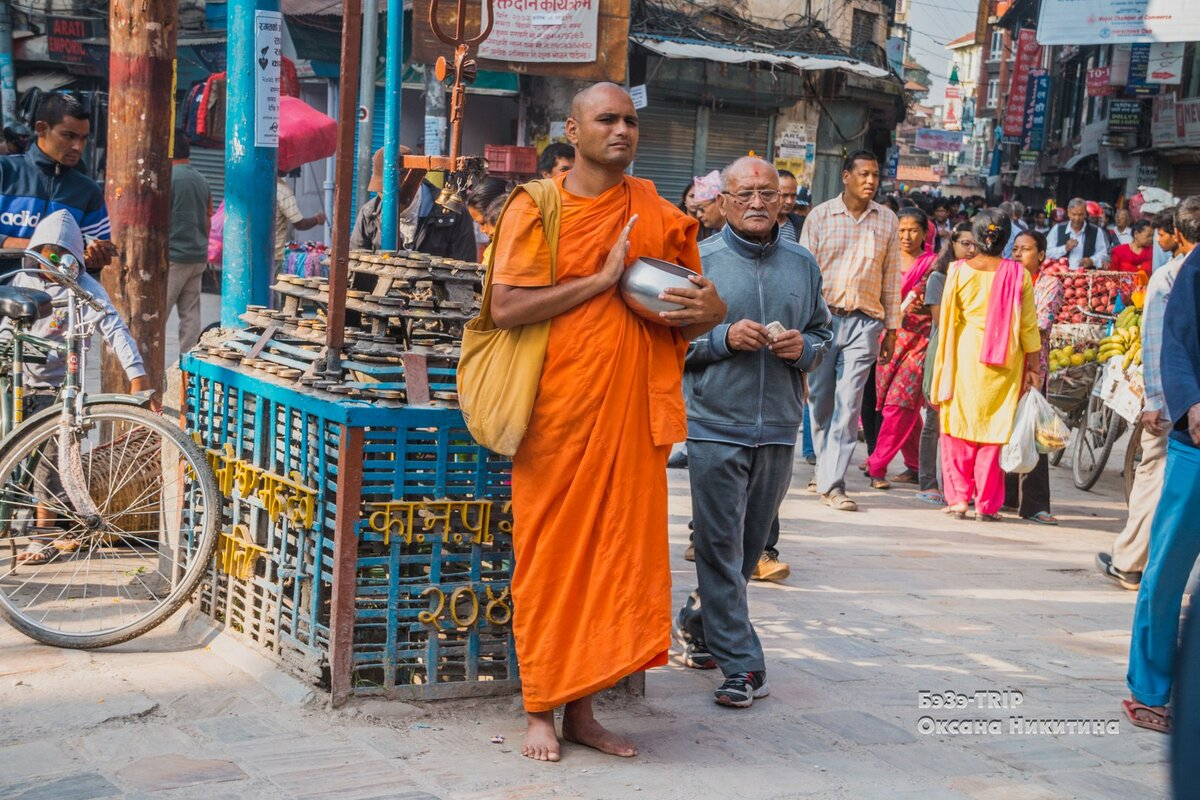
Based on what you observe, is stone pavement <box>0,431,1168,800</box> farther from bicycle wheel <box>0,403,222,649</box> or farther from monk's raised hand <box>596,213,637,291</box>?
monk's raised hand <box>596,213,637,291</box>

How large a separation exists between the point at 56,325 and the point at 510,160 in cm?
1089

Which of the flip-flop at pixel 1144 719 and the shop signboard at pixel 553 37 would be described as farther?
the shop signboard at pixel 553 37

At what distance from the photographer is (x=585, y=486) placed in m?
3.86

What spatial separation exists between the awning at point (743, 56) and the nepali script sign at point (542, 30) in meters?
1.74

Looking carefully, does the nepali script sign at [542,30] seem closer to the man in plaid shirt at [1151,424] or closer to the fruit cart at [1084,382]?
the fruit cart at [1084,382]

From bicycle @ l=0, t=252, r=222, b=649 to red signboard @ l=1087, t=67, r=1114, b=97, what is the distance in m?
26.5

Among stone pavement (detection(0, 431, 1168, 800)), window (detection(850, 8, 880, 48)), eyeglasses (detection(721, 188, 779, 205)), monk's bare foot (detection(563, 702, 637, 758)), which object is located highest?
window (detection(850, 8, 880, 48))

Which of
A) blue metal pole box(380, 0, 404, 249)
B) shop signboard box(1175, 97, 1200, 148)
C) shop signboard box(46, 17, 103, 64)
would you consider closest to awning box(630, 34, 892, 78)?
shop signboard box(1175, 97, 1200, 148)

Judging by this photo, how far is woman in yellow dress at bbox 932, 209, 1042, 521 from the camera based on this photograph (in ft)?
26.5

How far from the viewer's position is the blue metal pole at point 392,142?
556 centimetres

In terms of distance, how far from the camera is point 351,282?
506 centimetres

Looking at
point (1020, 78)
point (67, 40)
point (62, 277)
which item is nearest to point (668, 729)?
point (62, 277)

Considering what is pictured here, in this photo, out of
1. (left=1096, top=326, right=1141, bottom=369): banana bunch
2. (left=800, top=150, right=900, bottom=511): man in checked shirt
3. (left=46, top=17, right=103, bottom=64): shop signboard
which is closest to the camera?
(left=1096, top=326, right=1141, bottom=369): banana bunch

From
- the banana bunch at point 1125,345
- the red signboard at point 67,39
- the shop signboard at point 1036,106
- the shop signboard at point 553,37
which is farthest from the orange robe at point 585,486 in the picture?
the shop signboard at point 1036,106
